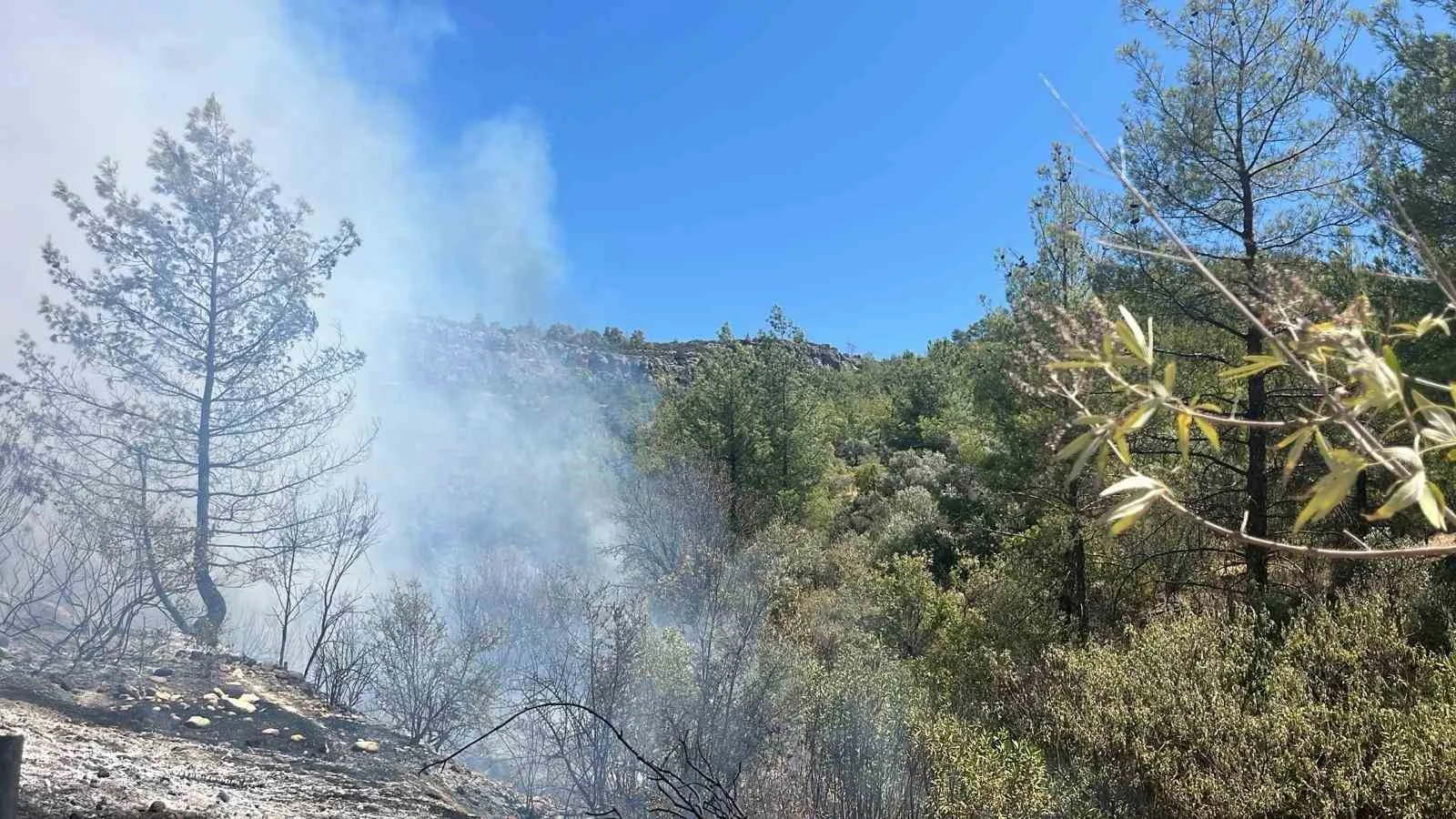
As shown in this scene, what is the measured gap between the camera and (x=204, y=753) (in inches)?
238

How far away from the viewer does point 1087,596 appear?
9.92 metres

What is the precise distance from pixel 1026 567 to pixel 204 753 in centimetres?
845

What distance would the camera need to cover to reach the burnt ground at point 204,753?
4742 millimetres

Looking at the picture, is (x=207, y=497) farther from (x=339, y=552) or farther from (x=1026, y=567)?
(x=1026, y=567)

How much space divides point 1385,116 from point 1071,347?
343 inches

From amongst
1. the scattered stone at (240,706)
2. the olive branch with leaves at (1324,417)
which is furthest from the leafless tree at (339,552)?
the olive branch with leaves at (1324,417)

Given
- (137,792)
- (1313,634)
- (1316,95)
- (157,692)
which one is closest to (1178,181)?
(1316,95)

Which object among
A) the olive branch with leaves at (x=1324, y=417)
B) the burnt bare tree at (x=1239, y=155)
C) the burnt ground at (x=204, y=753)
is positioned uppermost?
the burnt bare tree at (x=1239, y=155)

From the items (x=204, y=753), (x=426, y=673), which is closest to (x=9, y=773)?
(x=204, y=753)

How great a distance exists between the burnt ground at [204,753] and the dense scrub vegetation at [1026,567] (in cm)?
61

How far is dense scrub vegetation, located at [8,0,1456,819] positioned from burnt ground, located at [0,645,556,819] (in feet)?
1.99

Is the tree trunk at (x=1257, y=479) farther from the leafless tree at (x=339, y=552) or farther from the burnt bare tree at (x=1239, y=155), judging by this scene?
the leafless tree at (x=339, y=552)

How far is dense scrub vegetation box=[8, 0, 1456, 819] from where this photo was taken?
4199 mm

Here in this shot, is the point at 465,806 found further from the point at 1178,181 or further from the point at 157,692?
the point at 1178,181
